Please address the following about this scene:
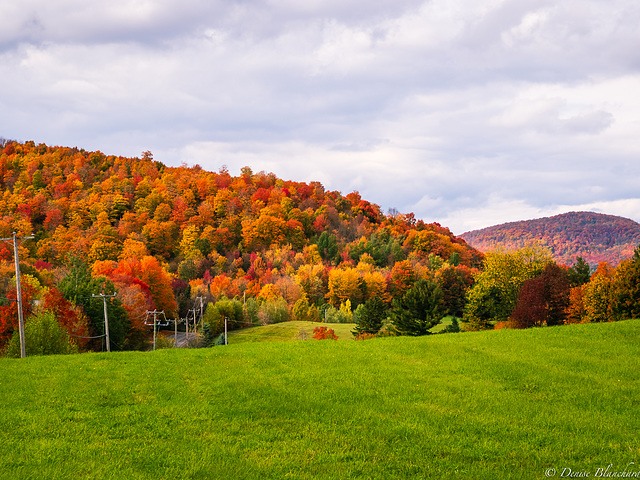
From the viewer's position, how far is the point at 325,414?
42.8 feet

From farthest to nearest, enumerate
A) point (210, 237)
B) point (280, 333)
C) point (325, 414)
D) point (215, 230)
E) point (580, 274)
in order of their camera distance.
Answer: point (215, 230)
point (210, 237)
point (280, 333)
point (580, 274)
point (325, 414)

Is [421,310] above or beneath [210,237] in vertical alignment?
beneath

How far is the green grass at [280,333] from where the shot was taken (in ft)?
267

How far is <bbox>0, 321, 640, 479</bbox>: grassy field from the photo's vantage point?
962 centimetres

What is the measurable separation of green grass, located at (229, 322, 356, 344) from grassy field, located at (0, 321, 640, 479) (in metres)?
59.6

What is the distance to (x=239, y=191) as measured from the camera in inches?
6831

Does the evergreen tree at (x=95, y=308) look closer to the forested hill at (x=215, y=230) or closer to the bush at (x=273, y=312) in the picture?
the forested hill at (x=215, y=230)

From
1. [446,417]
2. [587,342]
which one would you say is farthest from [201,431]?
[587,342]

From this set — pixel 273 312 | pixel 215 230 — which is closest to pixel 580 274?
pixel 273 312

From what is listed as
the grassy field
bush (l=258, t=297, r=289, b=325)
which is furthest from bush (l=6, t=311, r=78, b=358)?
bush (l=258, t=297, r=289, b=325)

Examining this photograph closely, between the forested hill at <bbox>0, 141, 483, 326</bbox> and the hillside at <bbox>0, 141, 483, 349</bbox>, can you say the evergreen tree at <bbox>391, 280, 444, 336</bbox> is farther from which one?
the forested hill at <bbox>0, 141, 483, 326</bbox>

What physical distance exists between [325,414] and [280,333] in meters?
73.4

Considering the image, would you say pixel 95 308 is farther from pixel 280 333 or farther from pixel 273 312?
pixel 273 312

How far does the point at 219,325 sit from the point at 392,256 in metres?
71.6
